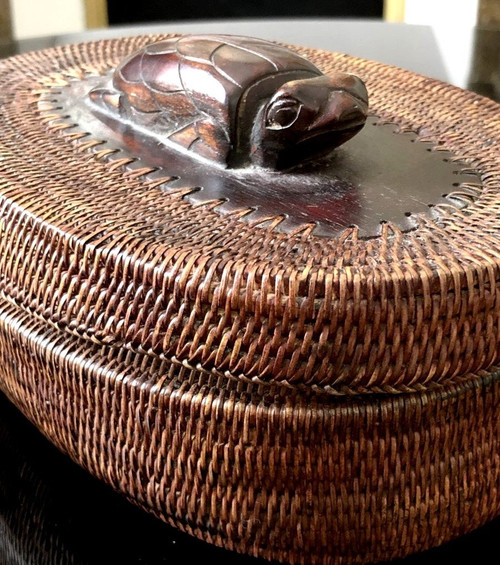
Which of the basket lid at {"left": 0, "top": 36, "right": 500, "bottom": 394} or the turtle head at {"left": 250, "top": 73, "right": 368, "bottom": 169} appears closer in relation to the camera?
the basket lid at {"left": 0, "top": 36, "right": 500, "bottom": 394}

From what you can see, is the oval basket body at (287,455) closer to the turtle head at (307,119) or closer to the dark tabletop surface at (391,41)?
the turtle head at (307,119)

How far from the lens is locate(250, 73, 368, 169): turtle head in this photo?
70 centimetres

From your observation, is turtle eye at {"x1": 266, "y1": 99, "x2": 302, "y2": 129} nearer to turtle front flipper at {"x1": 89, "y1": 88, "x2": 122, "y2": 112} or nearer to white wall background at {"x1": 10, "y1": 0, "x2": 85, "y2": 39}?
turtle front flipper at {"x1": 89, "y1": 88, "x2": 122, "y2": 112}

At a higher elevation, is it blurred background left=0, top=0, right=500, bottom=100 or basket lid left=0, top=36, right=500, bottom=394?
basket lid left=0, top=36, right=500, bottom=394

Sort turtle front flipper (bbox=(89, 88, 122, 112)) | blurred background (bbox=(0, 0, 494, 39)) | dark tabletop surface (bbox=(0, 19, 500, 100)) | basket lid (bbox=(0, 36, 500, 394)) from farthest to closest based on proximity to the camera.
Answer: blurred background (bbox=(0, 0, 494, 39)), dark tabletop surface (bbox=(0, 19, 500, 100)), turtle front flipper (bbox=(89, 88, 122, 112)), basket lid (bbox=(0, 36, 500, 394))

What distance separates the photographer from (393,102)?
92cm

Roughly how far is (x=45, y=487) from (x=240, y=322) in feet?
1.09

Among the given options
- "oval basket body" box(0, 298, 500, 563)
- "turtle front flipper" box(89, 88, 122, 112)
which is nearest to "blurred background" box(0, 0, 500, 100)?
"turtle front flipper" box(89, 88, 122, 112)

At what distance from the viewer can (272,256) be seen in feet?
1.99

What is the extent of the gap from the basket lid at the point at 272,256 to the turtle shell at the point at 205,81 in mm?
42

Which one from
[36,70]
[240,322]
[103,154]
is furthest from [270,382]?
[36,70]

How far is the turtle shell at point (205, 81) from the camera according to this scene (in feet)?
2.40

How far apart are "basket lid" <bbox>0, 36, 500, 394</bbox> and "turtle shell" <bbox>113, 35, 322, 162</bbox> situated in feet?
0.14

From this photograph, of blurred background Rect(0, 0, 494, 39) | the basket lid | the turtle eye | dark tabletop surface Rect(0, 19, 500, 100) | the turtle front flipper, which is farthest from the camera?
blurred background Rect(0, 0, 494, 39)
